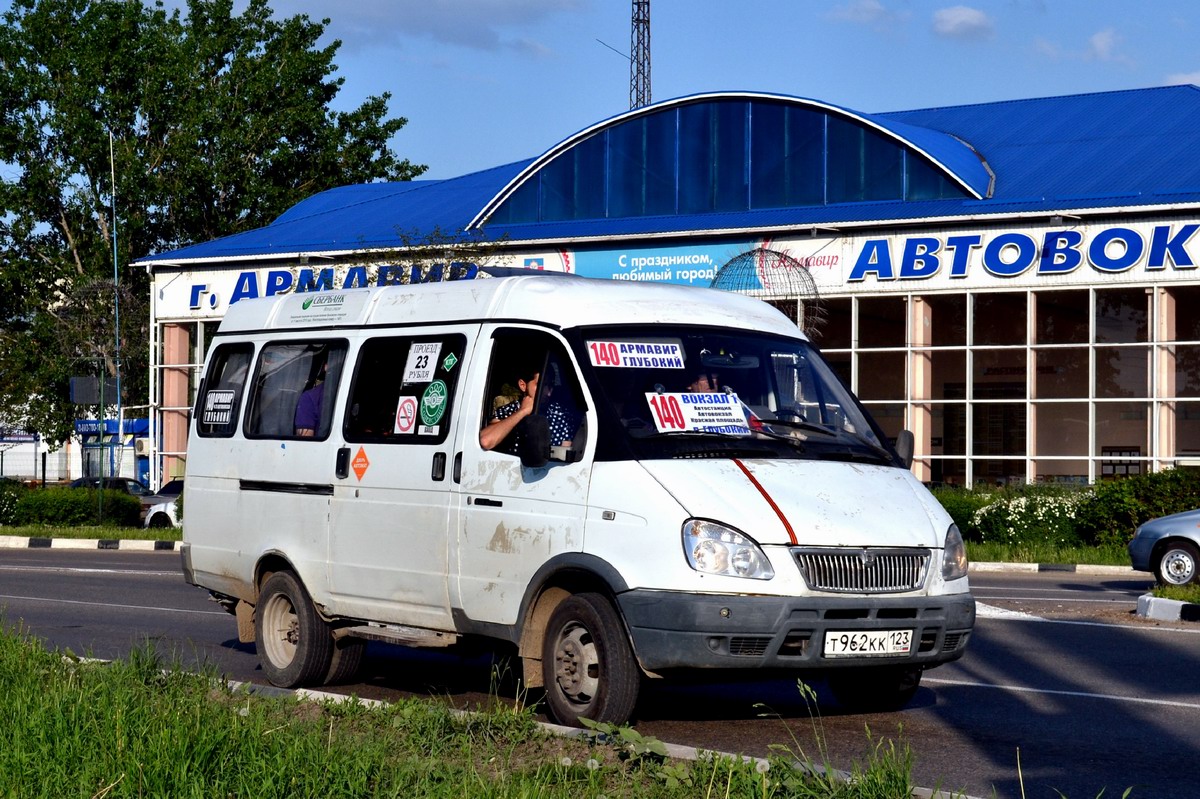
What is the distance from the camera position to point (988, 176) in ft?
113

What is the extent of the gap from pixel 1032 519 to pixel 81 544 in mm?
16701

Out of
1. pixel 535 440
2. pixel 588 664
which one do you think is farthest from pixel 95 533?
pixel 588 664

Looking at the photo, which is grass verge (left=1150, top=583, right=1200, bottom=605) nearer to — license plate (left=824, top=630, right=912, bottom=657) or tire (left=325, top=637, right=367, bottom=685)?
license plate (left=824, top=630, right=912, bottom=657)

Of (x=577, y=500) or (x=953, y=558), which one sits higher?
(x=577, y=500)

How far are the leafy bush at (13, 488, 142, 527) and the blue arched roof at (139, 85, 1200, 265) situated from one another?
866cm

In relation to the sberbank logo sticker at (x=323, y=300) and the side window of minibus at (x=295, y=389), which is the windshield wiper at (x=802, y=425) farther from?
the sberbank logo sticker at (x=323, y=300)

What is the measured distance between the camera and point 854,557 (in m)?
7.75

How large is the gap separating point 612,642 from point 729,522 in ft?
2.63

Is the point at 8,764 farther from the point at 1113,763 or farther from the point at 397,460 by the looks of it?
the point at 1113,763

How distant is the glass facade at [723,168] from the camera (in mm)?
34438

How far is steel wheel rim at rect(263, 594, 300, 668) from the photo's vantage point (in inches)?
395

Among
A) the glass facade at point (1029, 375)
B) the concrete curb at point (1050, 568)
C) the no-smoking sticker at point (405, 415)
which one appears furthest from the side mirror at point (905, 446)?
the glass facade at point (1029, 375)

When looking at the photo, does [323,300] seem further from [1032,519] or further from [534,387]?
[1032,519]

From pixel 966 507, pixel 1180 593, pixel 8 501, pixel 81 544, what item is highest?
pixel 966 507
